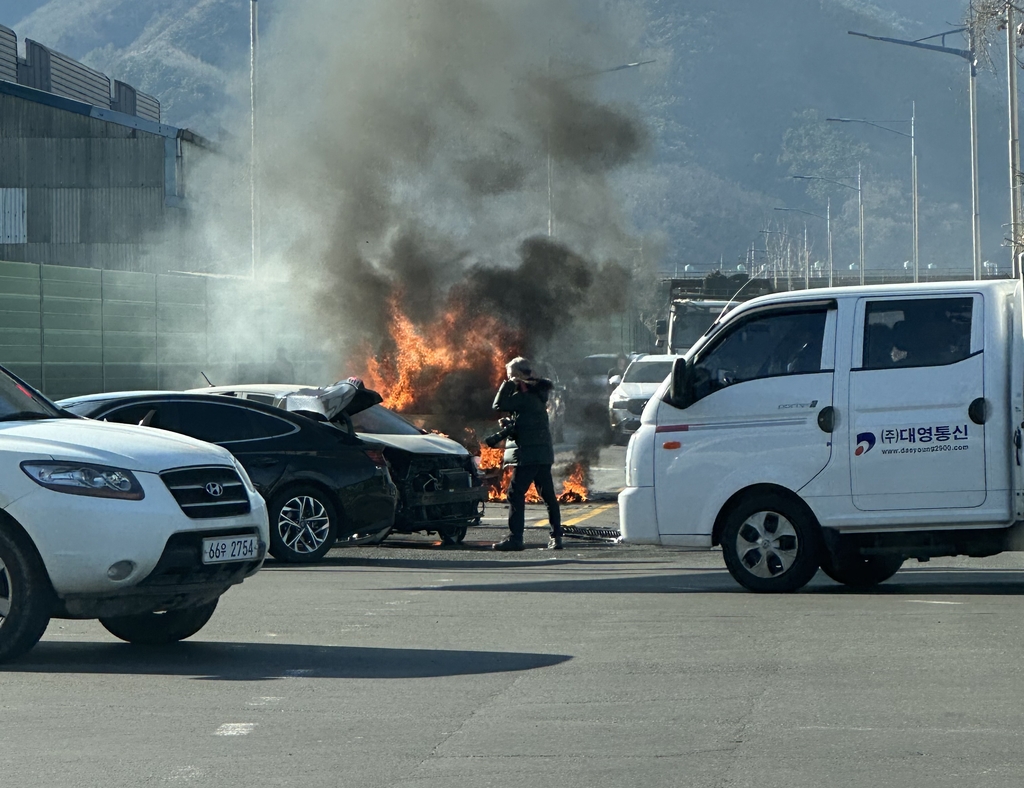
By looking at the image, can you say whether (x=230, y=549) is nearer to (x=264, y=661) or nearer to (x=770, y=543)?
(x=264, y=661)

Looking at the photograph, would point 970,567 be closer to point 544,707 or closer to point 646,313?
point 544,707

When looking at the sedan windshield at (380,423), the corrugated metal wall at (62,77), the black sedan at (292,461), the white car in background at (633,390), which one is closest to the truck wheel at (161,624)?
the black sedan at (292,461)

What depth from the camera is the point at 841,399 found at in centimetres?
1102

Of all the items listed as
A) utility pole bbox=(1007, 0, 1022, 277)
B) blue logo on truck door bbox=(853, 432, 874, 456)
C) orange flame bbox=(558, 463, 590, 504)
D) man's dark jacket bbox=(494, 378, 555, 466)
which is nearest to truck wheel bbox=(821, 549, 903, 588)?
blue logo on truck door bbox=(853, 432, 874, 456)

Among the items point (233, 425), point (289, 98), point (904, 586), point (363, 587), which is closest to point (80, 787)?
point (363, 587)

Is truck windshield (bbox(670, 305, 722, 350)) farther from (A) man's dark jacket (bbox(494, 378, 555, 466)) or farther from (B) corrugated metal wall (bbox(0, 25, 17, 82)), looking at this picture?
(B) corrugated metal wall (bbox(0, 25, 17, 82))

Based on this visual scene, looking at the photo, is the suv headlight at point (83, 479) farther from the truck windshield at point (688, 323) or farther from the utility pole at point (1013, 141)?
the truck windshield at point (688, 323)

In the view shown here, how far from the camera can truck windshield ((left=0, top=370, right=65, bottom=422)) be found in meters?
8.72

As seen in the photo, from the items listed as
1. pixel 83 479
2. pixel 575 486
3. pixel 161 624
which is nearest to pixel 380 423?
pixel 575 486

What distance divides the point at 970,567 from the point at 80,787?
961 centimetres

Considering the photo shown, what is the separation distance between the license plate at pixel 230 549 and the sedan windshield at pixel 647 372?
2471 cm

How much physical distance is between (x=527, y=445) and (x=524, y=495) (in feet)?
1.61

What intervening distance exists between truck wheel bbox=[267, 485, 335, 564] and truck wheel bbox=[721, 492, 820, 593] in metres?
4.42

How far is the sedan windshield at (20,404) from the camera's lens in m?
8.72
